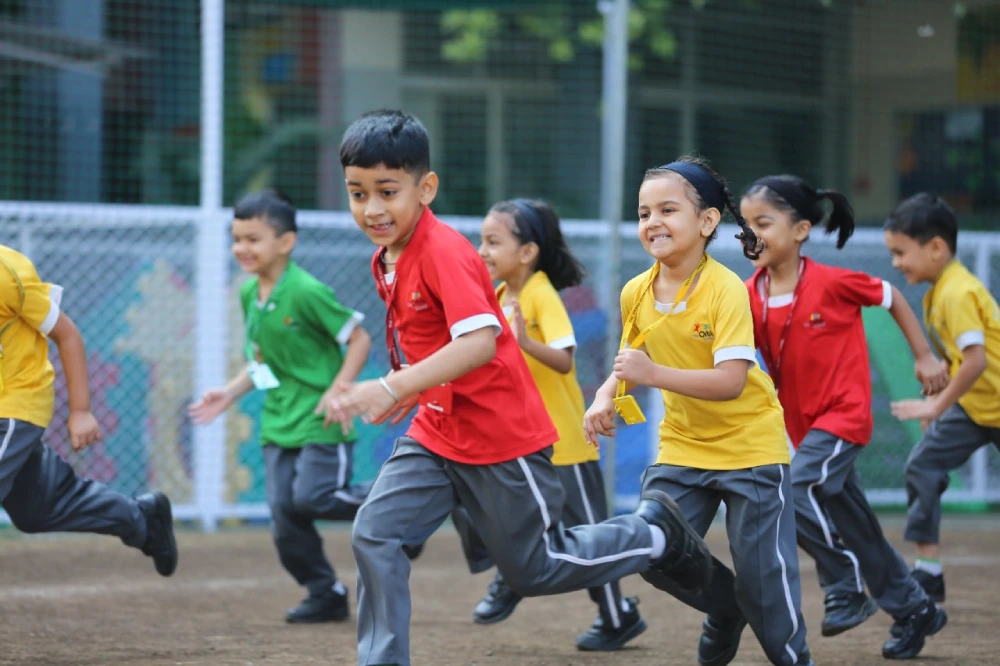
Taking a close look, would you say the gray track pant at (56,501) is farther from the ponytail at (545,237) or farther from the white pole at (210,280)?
the white pole at (210,280)

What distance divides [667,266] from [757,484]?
72cm

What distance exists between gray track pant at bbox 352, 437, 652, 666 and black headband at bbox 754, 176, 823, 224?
160 cm

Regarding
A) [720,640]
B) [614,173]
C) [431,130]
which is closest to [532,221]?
[720,640]

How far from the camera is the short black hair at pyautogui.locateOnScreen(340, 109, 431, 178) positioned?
136 inches

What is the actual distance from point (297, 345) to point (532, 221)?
115 centimetres

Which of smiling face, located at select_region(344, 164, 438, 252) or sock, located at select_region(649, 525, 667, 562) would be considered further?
sock, located at select_region(649, 525, 667, 562)

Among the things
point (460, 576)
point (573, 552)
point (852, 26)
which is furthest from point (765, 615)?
point (852, 26)

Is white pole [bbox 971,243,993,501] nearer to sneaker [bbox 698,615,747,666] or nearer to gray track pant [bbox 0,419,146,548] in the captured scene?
sneaker [bbox 698,615,747,666]

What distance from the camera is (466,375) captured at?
11.6 ft

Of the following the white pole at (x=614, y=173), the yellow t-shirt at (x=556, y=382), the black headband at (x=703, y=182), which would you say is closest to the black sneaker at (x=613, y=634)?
the yellow t-shirt at (x=556, y=382)

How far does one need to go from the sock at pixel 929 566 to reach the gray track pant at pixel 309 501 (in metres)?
2.42

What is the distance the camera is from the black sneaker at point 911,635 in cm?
458

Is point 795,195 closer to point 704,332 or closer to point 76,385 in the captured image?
point 704,332

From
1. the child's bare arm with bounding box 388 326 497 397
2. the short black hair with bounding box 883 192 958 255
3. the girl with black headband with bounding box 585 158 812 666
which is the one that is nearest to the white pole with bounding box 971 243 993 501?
the short black hair with bounding box 883 192 958 255
